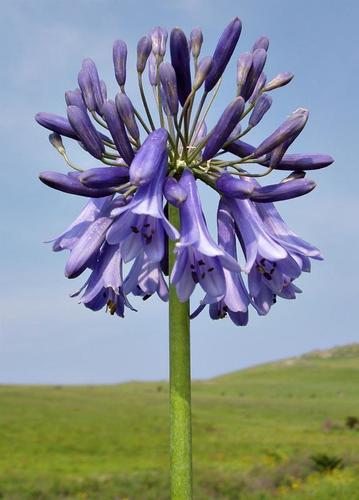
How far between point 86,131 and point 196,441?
192 feet

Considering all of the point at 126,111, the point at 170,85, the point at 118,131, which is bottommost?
the point at 118,131

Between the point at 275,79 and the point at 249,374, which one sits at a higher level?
the point at 249,374

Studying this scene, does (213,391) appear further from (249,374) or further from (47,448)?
(47,448)

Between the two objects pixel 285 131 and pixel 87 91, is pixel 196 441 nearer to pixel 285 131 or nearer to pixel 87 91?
pixel 87 91

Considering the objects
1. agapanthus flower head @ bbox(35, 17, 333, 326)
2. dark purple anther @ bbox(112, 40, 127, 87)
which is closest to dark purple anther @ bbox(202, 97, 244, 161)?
agapanthus flower head @ bbox(35, 17, 333, 326)

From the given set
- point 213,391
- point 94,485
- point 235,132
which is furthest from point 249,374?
point 235,132

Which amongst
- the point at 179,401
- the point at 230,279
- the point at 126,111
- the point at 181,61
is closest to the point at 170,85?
the point at 181,61

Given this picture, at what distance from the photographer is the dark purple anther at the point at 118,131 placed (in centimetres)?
402

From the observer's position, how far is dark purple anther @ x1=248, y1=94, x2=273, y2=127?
4.52m

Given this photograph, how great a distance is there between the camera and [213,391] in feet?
396

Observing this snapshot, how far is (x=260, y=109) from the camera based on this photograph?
14.9 ft

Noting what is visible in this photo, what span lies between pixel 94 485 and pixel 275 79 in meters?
26.6

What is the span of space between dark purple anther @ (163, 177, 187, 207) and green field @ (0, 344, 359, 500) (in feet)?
65.3

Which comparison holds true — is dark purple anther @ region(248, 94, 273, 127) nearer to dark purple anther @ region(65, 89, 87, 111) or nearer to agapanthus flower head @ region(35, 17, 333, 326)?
agapanthus flower head @ region(35, 17, 333, 326)
